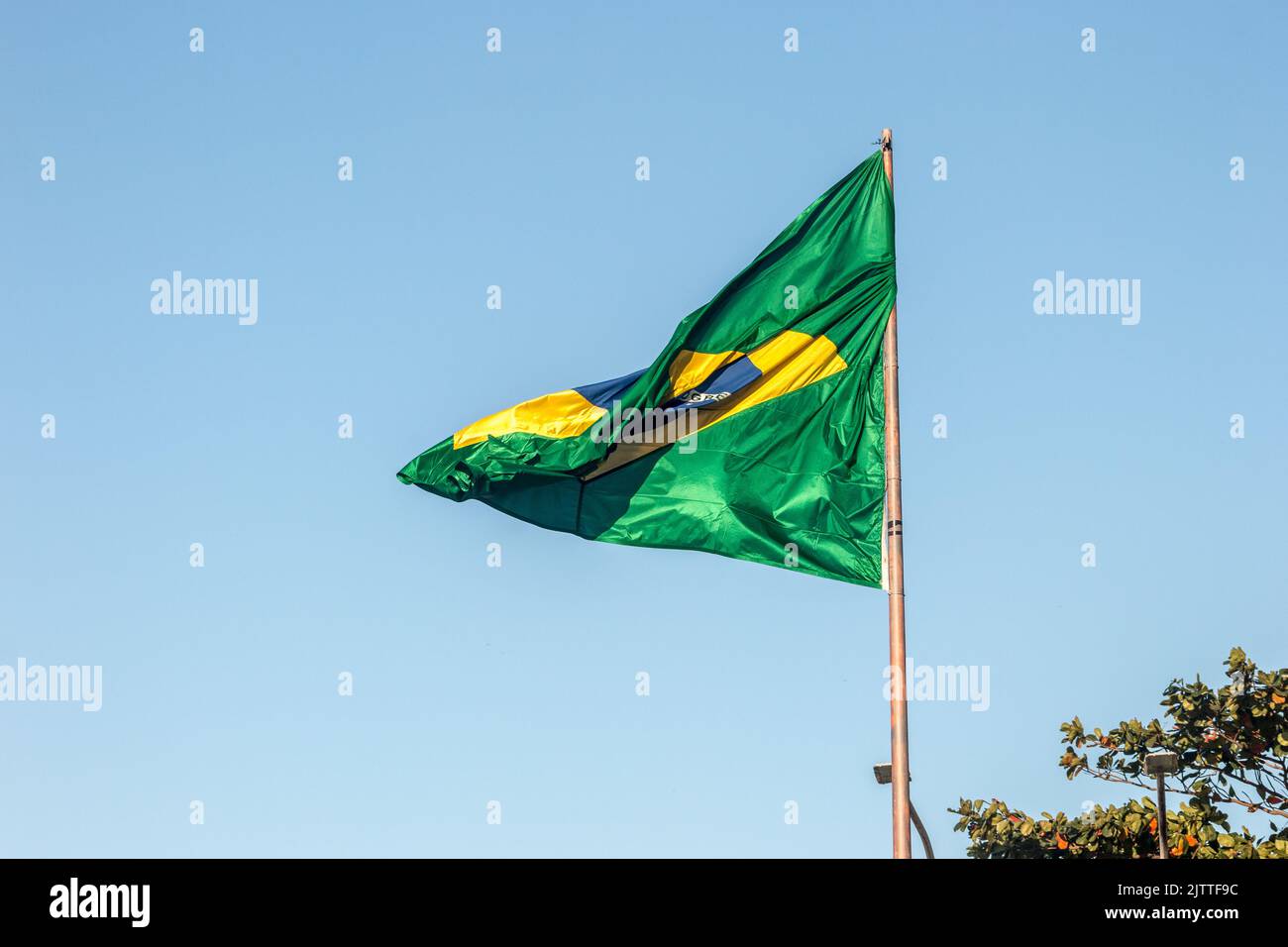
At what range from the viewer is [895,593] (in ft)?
53.4

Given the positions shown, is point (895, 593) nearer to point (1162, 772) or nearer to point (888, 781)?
point (888, 781)

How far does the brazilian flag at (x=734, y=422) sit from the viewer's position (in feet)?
57.5

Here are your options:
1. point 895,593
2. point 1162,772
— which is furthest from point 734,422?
point 1162,772

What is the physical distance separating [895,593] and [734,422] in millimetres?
2591

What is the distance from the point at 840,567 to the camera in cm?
1691

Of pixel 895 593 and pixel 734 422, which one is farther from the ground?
pixel 734 422

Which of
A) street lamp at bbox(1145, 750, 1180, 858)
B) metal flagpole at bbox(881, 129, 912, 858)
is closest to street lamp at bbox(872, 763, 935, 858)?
metal flagpole at bbox(881, 129, 912, 858)

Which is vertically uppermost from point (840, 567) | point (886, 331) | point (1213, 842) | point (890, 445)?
point (886, 331)

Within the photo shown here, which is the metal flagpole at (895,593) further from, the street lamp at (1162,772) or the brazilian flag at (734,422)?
the street lamp at (1162,772)

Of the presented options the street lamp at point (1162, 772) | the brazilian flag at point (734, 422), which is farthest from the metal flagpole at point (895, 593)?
the street lamp at point (1162, 772)
